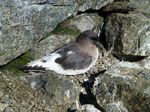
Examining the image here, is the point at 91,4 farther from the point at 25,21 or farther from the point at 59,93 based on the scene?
the point at 59,93

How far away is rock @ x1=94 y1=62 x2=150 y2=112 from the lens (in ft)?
31.6

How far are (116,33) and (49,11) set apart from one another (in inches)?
72.7

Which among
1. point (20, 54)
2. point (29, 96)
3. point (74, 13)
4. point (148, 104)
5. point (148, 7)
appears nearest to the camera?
point (148, 104)

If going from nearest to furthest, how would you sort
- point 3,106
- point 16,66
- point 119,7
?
point 3,106
point 16,66
point 119,7

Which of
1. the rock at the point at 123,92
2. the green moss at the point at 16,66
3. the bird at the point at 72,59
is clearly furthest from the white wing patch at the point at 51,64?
the rock at the point at 123,92

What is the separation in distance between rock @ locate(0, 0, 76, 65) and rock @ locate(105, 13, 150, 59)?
1503mm

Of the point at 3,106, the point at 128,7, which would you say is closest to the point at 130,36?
the point at 128,7

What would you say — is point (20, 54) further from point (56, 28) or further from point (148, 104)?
point (148, 104)

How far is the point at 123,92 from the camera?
9859 mm

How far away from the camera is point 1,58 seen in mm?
10602

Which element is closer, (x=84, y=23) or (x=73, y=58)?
(x=73, y=58)

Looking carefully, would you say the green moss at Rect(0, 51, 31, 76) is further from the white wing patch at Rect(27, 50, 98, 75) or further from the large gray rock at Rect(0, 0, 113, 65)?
the white wing patch at Rect(27, 50, 98, 75)

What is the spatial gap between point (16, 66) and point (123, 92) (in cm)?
244

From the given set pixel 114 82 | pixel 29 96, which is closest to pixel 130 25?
pixel 114 82
